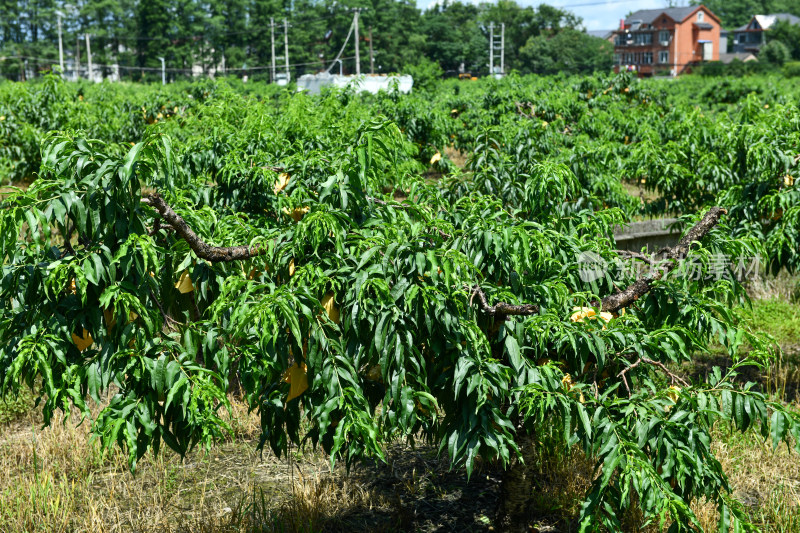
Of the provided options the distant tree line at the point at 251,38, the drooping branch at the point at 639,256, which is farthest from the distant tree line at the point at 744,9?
the drooping branch at the point at 639,256

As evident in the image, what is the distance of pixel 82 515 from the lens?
4.21 metres

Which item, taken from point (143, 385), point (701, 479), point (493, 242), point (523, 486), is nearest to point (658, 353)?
point (701, 479)

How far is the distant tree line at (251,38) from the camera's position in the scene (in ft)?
240

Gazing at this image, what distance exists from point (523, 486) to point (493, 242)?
4.84ft

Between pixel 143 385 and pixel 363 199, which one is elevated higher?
pixel 363 199

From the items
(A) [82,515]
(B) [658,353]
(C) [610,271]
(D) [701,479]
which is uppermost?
(C) [610,271]

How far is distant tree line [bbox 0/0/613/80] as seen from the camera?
7325cm

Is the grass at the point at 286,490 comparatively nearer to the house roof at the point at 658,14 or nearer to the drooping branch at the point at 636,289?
the drooping branch at the point at 636,289

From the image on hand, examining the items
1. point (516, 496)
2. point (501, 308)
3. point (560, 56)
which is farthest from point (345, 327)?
point (560, 56)

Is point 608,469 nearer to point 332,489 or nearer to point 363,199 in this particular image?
point 363,199

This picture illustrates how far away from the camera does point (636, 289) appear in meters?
3.13

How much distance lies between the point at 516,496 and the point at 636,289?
126 centimetres

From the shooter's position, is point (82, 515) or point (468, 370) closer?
point (468, 370)

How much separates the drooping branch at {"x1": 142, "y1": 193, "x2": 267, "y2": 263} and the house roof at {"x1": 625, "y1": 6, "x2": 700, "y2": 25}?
93.3 metres
